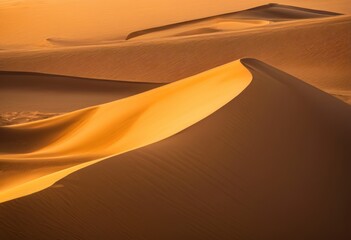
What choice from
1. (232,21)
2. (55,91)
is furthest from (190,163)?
(232,21)

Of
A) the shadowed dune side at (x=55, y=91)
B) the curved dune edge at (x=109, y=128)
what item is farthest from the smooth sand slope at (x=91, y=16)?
the curved dune edge at (x=109, y=128)

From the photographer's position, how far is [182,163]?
3613 mm

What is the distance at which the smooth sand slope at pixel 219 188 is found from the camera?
306 cm

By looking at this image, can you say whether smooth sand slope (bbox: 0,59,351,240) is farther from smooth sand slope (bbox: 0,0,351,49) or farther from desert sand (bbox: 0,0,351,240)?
smooth sand slope (bbox: 0,0,351,49)

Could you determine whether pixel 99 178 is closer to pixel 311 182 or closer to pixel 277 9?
pixel 311 182

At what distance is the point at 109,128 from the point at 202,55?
6045mm

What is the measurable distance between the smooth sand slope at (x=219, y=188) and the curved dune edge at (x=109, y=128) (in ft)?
0.77

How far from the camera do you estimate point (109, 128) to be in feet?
18.7

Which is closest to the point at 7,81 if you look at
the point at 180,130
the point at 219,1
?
the point at 180,130

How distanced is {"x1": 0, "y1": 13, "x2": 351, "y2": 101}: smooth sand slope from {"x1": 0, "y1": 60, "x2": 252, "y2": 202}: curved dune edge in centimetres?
446

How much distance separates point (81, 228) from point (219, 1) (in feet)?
76.8

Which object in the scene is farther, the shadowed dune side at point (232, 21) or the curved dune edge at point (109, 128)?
the shadowed dune side at point (232, 21)

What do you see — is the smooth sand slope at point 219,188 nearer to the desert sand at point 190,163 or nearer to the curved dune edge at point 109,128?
the desert sand at point 190,163

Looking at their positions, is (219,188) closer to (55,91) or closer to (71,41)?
(55,91)
